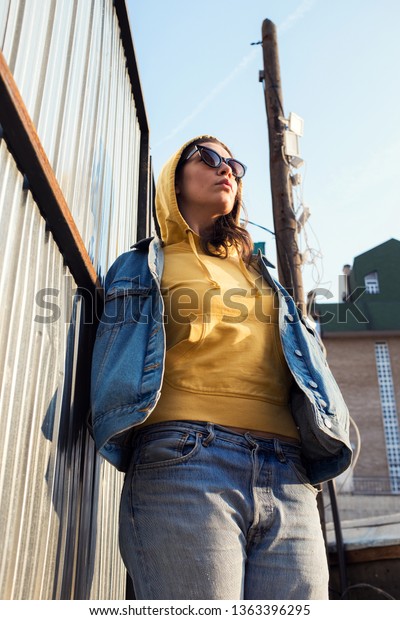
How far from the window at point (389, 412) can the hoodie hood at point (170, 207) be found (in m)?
27.8

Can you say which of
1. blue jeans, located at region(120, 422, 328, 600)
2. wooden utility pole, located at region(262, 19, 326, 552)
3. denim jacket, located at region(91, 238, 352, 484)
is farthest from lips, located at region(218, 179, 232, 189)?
wooden utility pole, located at region(262, 19, 326, 552)

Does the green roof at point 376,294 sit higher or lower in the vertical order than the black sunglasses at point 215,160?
higher

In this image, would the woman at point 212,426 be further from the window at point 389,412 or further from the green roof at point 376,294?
the window at point 389,412

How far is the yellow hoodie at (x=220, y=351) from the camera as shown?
77.5 inches

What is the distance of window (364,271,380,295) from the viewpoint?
110ft

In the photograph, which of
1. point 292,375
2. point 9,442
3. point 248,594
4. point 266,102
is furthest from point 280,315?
point 266,102

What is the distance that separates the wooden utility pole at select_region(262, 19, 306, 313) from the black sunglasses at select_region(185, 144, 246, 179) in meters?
3.19

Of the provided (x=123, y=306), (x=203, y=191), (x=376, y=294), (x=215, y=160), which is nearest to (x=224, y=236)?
(x=203, y=191)

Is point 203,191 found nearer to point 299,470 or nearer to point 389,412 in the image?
point 299,470

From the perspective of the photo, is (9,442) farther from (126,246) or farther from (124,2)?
(124,2)

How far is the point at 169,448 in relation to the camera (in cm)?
185

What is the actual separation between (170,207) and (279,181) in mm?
4082

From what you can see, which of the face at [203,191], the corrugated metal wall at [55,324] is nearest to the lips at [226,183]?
the face at [203,191]

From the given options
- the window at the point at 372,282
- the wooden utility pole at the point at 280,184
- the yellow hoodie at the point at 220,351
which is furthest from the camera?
the window at the point at 372,282
